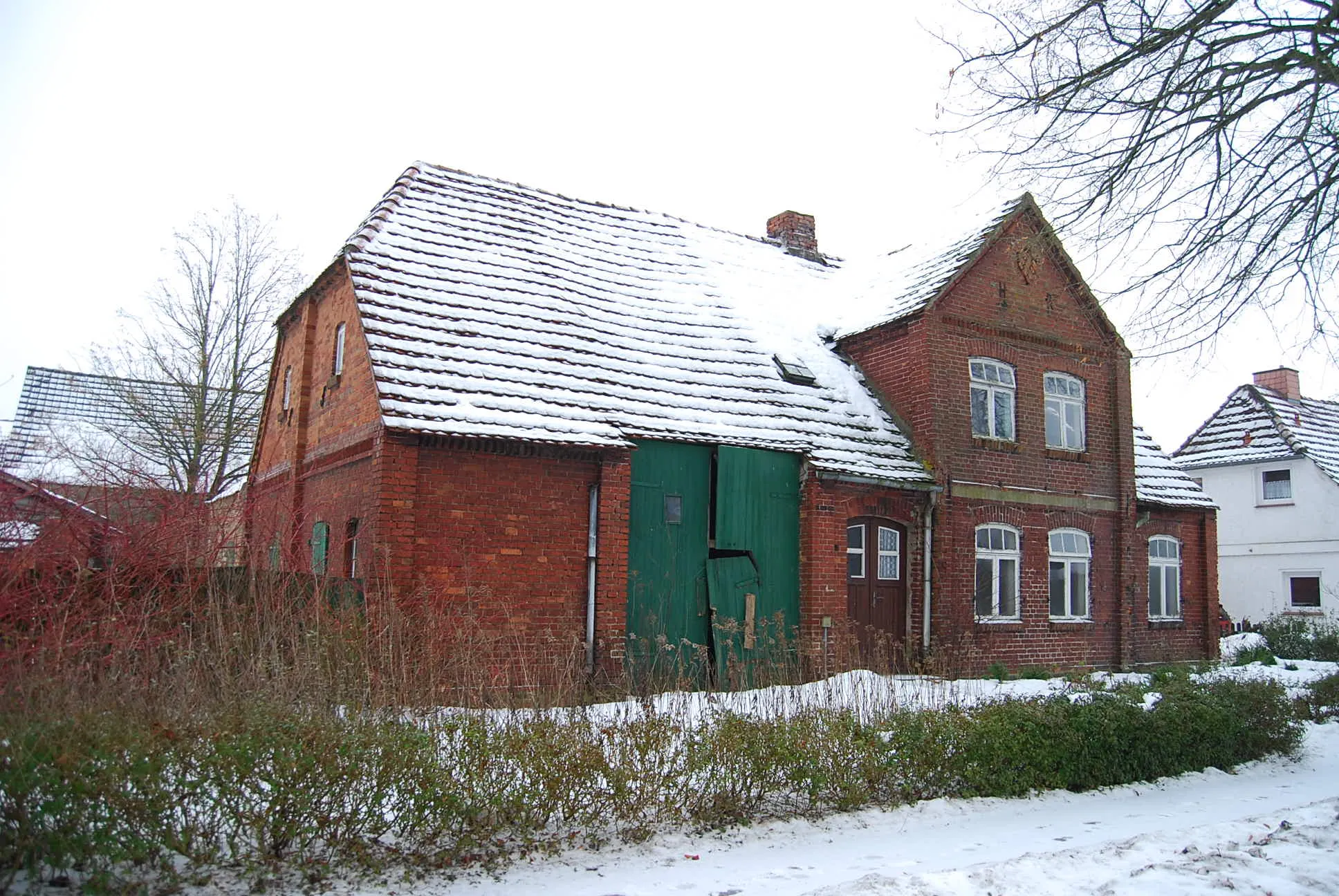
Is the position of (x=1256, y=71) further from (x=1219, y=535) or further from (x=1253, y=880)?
(x=1219, y=535)

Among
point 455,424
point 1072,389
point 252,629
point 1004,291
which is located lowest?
point 252,629

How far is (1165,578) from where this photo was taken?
65.4 ft

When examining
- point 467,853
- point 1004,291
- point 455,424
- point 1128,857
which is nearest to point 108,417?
point 455,424

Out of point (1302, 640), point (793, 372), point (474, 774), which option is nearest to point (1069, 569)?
point (793, 372)

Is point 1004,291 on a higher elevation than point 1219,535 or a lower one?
higher

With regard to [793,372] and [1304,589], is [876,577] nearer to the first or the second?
[793,372]

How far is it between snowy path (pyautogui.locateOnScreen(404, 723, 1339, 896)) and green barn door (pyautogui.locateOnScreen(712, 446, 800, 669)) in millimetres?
5791

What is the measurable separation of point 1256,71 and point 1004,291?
9.23 metres

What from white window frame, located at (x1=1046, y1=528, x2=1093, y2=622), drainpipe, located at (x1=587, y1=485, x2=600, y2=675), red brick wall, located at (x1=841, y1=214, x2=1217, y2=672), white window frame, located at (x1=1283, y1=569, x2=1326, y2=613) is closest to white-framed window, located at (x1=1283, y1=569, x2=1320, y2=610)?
white window frame, located at (x1=1283, y1=569, x2=1326, y2=613)

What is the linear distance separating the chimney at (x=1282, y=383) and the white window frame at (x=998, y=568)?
19.6 m

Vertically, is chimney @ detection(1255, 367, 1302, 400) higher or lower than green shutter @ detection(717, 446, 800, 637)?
higher

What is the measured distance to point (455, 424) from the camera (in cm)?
1210

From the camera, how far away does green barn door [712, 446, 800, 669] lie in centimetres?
1415

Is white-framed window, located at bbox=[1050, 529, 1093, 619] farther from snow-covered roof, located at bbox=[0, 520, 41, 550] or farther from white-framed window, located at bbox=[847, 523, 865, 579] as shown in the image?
snow-covered roof, located at bbox=[0, 520, 41, 550]
